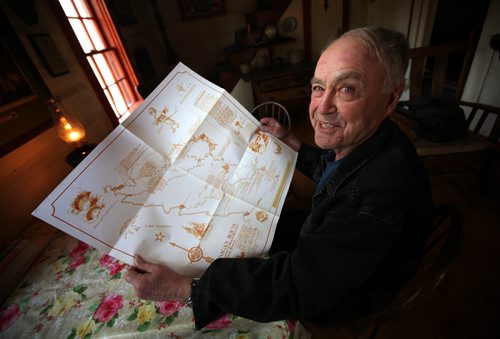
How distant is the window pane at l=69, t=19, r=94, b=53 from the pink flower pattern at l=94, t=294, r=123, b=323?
2120 millimetres

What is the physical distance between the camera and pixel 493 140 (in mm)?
1332

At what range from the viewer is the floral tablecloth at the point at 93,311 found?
1.68 feet

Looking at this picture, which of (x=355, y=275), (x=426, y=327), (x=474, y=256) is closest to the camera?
(x=355, y=275)

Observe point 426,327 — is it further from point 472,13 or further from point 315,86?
point 472,13

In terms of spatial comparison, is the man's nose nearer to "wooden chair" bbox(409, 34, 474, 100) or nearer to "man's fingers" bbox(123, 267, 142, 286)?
"man's fingers" bbox(123, 267, 142, 286)

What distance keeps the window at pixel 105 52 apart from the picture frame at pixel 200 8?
1405 mm

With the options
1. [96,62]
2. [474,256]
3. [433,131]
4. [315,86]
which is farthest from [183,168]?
[96,62]

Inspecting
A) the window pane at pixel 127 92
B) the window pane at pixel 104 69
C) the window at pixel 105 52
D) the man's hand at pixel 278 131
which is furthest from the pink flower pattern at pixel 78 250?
the window pane at pixel 127 92

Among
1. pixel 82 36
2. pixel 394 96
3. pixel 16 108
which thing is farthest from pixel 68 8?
pixel 394 96

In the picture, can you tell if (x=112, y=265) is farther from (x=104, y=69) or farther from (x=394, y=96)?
(x=104, y=69)

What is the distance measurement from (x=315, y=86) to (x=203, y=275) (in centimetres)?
65

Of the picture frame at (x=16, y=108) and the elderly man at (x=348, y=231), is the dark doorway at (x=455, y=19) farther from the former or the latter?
the picture frame at (x=16, y=108)

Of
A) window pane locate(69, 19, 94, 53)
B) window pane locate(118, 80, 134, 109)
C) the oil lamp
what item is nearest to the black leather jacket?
the oil lamp

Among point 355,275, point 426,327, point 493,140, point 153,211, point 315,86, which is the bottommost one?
point 426,327
